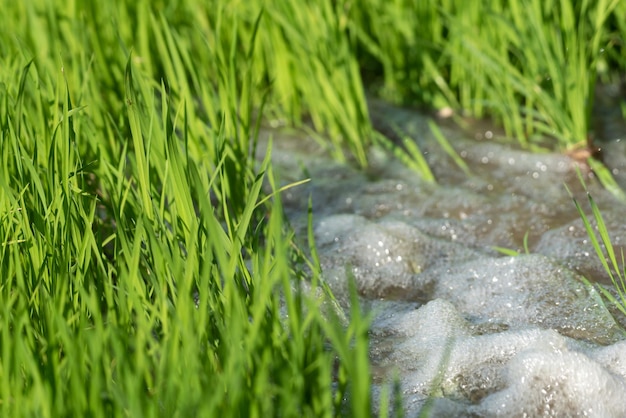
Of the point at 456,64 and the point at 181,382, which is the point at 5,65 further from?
the point at 456,64

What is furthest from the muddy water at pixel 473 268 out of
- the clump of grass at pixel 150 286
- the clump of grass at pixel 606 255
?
the clump of grass at pixel 150 286

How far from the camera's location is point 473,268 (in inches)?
75.0

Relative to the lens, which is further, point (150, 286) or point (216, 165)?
point (216, 165)

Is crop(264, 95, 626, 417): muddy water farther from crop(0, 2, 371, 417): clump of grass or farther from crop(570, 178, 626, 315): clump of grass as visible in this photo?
crop(0, 2, 371, 417): clump of grass

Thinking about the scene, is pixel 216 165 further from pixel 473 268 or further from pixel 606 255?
pixel 606 255

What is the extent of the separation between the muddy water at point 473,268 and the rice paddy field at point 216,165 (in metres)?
0.05

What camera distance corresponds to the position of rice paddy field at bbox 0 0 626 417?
1102mm

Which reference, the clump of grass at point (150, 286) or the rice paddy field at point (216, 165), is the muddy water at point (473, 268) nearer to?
the rice paddy field at point (216, 165)

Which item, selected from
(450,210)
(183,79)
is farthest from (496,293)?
(183,79)

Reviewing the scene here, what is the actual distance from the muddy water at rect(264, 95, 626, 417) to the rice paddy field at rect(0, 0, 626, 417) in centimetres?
5

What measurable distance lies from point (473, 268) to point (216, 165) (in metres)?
0.65

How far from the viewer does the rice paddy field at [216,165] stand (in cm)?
110

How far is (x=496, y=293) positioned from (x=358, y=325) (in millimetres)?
888

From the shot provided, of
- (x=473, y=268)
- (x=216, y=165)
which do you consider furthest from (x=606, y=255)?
(x=216, y=165)
